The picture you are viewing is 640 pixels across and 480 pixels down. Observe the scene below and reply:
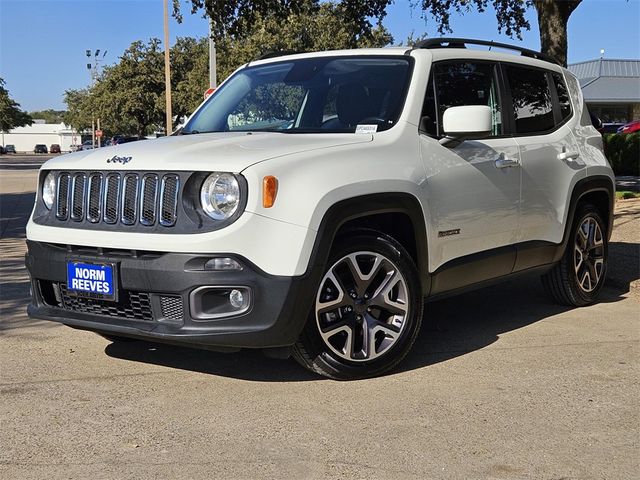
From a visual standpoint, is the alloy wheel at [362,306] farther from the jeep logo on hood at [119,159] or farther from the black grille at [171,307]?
the jeep logo on hood at [119,159]

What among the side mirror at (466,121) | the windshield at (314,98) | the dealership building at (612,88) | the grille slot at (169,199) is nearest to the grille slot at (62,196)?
the grille slot at (169,199)

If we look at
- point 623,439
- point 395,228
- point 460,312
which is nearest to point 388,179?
point 395,228

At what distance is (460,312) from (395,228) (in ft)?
6.18

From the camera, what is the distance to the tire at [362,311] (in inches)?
173

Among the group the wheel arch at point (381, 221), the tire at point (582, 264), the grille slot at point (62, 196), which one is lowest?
the tire at point (582, 264)

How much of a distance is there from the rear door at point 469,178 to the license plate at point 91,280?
1868 millimetres

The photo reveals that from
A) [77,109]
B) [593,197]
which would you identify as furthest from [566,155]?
[77,109]

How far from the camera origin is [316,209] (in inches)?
164

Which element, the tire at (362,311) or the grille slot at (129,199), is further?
the tire at (362,311)

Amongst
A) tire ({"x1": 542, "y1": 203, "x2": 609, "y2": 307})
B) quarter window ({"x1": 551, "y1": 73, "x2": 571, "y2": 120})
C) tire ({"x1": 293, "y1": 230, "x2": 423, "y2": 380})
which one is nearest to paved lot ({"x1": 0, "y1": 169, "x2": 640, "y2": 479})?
tire ({"x1": 293, "y1": 230, "x2": 423, "y2": 380})

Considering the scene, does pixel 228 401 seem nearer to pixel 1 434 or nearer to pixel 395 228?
pixel 1 434

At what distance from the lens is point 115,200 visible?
14.3 feet

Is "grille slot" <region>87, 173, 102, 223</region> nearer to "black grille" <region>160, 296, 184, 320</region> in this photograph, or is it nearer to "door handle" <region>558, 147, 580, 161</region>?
"black grille" <region>160, 296, 184, 320</region>

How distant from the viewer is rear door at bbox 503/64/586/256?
5.75 metres
